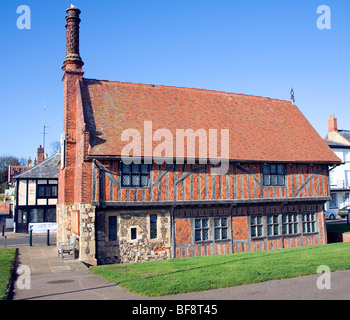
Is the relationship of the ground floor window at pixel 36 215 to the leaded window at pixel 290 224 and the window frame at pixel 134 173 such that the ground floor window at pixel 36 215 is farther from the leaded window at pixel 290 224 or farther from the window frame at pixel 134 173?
the leaded window at pixel 290 224

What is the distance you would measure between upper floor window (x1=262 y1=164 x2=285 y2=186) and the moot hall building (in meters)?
0.05

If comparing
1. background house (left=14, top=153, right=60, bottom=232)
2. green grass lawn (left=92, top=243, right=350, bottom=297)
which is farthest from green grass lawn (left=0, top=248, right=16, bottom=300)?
background house (left=14, top=153, right=60, bottom=232)

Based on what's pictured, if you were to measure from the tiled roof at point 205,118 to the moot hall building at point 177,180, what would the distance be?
0.22 ft

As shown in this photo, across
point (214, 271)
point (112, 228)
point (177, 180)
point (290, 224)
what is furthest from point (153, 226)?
point (290, 224)

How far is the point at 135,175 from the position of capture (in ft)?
56.7

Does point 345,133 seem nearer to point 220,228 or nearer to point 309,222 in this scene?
point 309,222

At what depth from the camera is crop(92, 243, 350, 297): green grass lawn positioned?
995 centimetres

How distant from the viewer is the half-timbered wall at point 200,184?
1675 centimetres

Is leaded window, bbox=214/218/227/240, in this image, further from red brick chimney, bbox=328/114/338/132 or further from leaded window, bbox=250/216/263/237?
red brick chimney, bbox=328/114/338/132

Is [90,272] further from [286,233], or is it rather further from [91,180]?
[286,233]

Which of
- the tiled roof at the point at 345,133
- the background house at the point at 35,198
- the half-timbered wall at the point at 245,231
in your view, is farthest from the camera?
the tiled roof at the point at 345,133

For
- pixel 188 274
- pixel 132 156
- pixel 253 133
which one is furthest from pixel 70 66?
pixel 188 274

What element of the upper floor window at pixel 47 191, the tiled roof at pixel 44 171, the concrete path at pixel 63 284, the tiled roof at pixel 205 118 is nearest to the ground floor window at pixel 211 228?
the tiled roof at pixel 205 118

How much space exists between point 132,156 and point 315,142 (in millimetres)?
11628
